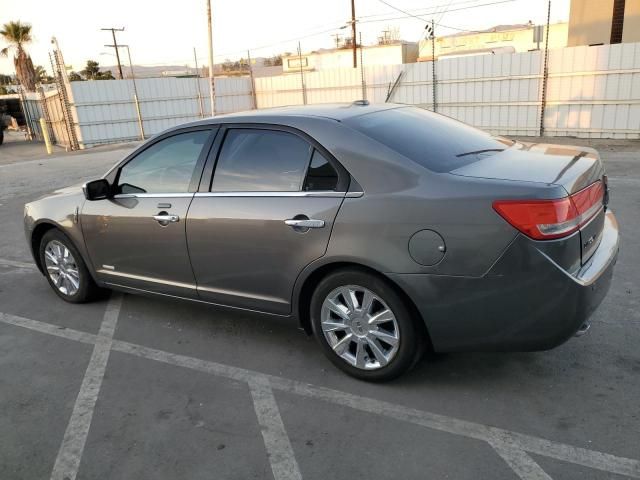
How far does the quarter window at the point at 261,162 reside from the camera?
3.26 metres

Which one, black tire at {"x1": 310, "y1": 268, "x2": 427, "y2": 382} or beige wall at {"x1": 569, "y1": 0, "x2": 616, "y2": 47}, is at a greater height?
beige wall at {"x1": 569, "y1": 0, "x2": 616, "y2": 47}

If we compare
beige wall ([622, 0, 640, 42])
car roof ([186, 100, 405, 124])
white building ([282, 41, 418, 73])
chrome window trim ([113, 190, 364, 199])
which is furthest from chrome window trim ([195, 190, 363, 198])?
white building ([282, 41, 418, 73])

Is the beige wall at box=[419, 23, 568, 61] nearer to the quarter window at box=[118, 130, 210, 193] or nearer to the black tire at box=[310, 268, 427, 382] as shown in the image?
the quarter window at box=[118, 130, 210, 193]

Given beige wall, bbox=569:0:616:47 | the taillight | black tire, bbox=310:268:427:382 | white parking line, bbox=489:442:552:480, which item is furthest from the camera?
beige wall, bbox=569:0:616:47

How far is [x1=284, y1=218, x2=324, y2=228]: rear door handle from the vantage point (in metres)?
3.06

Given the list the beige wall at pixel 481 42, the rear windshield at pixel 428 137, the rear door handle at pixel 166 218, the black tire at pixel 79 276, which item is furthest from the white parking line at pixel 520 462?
the beige wall at pixel 481 42

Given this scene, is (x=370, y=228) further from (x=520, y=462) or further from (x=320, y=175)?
(x=520, y=462)

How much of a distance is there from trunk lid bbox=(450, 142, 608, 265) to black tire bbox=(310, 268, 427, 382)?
2.41 ft

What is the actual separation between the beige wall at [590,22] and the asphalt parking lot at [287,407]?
56.7 feet

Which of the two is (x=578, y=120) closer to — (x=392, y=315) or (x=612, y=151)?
(x=612, y=151)

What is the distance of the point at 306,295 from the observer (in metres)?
3.32

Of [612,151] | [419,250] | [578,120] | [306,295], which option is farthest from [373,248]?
[578,120]

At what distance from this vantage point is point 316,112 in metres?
3.46

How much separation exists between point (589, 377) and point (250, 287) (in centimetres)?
208
